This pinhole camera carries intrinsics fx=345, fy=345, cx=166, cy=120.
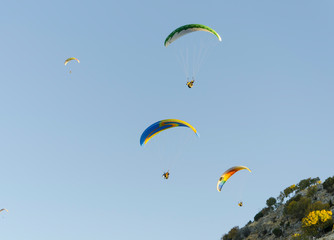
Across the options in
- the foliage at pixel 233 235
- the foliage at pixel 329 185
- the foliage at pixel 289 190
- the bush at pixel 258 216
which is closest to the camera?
the foliage at pixel 329 185

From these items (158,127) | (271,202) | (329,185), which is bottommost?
(329,185)

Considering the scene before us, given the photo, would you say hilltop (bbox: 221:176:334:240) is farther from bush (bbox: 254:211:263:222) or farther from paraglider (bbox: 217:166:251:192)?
paraglider (bbox: 217:166:251:192)

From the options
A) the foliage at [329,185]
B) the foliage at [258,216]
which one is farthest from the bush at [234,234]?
the foliage at [329,185]

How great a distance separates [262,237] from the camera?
4906 cm

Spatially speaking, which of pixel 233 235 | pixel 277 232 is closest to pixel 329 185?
pixel 277 232

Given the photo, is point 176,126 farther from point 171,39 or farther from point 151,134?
point 171,39

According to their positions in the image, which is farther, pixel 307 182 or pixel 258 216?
pixel 307 182

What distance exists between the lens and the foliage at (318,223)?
37.2 metres

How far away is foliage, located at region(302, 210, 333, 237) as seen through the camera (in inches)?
1467

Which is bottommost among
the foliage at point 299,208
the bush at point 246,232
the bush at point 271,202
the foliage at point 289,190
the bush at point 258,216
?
the foliage at point 299,208

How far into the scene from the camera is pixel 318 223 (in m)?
37.6

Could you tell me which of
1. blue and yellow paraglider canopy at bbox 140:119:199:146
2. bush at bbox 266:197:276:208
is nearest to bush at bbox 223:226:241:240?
bush at bbox 266:197:276:208

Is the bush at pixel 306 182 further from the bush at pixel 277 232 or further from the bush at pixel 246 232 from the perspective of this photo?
the bush at pixel 277 232

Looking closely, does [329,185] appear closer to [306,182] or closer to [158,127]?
[306,182]
